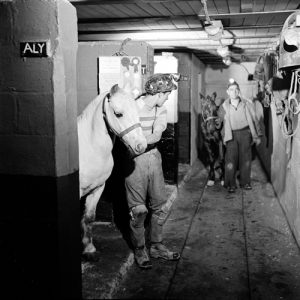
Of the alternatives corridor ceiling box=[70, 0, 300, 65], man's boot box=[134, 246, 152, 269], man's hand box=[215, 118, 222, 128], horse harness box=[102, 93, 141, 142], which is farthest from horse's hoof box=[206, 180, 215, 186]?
horse harness box=[102, 93, 141, 142]

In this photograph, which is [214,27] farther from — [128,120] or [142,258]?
[142,258]

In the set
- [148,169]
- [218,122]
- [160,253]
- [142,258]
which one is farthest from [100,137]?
[218,122]

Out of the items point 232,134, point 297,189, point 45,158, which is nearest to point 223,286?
point 297,189

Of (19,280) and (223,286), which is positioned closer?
(19,280)

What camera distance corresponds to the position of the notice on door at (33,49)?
2766 mm

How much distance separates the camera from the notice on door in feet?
9.07

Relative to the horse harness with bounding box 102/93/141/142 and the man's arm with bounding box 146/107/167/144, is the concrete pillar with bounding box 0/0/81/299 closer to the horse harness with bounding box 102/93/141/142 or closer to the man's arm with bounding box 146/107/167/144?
the horse harness with bounding box 102/93/141/142

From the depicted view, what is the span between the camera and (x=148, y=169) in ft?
14.4

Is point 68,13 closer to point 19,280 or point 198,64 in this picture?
point 19,280

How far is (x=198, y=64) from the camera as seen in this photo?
11656 mm

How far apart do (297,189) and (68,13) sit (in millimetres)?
3998

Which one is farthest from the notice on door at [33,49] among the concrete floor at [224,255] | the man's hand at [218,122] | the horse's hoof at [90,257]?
the man's hand at [218,122]

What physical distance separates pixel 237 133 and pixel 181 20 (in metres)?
3.17

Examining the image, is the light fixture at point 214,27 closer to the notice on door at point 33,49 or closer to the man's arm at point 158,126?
the man's arm at point 158,126
